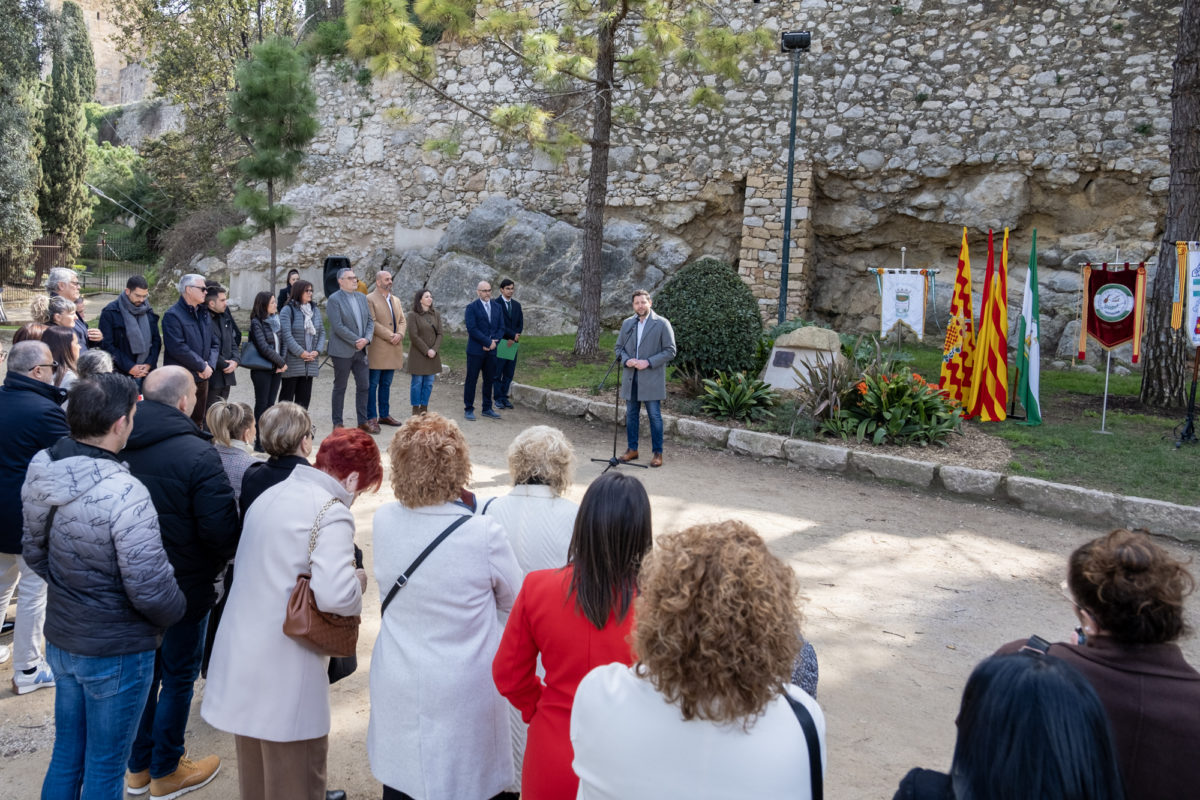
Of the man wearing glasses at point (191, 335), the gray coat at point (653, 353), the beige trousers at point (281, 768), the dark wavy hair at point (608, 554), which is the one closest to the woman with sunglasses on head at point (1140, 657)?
the dark wavy hair at point (608, 554)

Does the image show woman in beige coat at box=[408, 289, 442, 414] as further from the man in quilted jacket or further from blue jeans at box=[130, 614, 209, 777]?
the man in quilted jacket

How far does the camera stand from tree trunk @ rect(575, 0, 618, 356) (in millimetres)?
11172

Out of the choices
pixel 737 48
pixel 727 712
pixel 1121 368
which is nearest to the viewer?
pixel 727 712

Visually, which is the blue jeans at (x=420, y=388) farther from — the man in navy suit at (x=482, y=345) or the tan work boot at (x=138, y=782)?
the tan work boot at (x=138, y=782)

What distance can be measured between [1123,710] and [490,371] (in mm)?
8015

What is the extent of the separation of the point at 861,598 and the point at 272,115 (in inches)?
480

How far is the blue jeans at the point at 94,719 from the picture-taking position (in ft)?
8.58

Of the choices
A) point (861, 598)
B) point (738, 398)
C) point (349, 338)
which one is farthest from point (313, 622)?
point (738, 398)

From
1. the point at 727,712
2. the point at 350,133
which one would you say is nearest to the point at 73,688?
the point at 727,712

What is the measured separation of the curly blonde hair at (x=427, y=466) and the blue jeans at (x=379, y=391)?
20.7 ft

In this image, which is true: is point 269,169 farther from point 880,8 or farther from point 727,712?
point 727,712

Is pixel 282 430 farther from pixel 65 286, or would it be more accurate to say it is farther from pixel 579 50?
pixel 579 50

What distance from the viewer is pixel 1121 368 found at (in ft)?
38.6

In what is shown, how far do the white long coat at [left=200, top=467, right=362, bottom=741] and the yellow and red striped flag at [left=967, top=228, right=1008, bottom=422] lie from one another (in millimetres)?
7958
